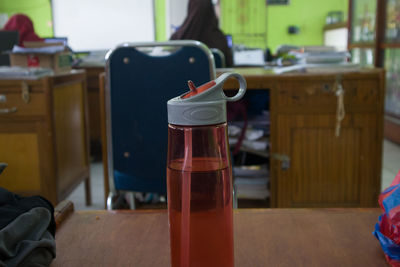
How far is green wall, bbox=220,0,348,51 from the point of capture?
25.5 feet

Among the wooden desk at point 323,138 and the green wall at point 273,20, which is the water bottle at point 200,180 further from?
the green wall at point 273,20

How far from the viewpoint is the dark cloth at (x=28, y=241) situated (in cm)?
40

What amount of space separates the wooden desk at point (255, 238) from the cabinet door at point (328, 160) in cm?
123

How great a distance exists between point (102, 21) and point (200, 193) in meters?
5.12

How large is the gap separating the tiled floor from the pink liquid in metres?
2.04

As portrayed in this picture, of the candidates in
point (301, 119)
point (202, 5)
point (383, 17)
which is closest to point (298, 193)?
point (301, 119)

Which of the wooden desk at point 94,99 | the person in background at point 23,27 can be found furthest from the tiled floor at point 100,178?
the person in background at point 23,27

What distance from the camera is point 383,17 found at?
4336 mm

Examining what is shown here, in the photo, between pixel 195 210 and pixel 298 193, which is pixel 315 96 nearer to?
pixel 298 193

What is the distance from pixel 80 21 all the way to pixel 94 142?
6.87ft

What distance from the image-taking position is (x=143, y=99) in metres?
1.31

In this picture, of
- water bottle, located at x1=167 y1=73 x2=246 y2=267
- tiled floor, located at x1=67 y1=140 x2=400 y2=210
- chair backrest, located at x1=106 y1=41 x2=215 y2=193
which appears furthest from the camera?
tiled floor, located at x1=67 y1=140 x2=400 y2=210

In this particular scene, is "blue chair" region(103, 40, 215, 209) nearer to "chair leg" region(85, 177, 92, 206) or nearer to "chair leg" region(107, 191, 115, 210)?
"chair leg" region(107, 191, 115, 210)

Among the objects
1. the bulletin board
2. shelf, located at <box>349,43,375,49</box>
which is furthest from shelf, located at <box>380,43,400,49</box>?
the bulletin board
